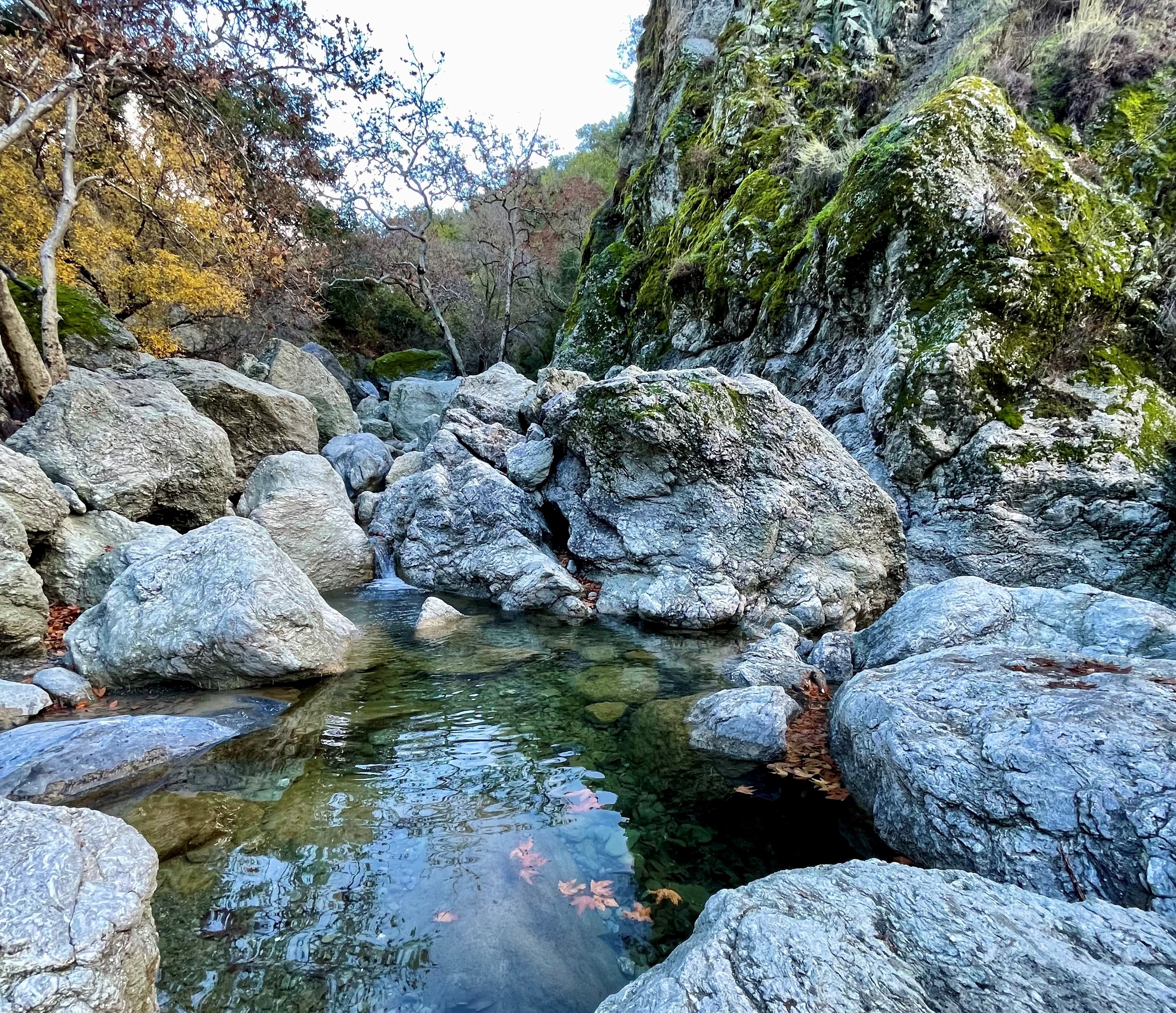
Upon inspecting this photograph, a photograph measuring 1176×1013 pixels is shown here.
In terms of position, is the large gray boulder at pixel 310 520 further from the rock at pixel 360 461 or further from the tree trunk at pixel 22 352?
the tree trunk at pixel 22 352

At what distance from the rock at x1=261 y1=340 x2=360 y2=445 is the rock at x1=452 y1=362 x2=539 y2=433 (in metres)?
5.46

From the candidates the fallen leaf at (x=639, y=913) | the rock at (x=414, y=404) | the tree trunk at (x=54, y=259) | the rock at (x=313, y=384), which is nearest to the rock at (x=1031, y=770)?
the fallen leaf at (x=639, y=913)

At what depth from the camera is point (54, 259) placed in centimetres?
1210

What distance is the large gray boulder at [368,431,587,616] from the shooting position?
31.8ft

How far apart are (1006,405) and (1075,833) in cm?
857

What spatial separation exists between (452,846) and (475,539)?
23.0 feet

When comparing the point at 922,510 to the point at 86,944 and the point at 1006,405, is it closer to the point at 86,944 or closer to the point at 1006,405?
the point at 1006,405

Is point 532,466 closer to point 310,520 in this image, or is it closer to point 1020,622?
point 310,520

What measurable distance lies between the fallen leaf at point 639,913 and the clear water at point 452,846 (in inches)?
0.6

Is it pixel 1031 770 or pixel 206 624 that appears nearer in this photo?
pixel 1031 770

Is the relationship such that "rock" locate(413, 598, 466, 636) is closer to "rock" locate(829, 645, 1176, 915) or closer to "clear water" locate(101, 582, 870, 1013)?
"clear water" locate(101, 582, 870, 1013)

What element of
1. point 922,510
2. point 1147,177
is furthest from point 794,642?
point 1147,177

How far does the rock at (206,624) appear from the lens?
6.17 meters

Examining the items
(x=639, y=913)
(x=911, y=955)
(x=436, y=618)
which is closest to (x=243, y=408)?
(x=436, y=618)
